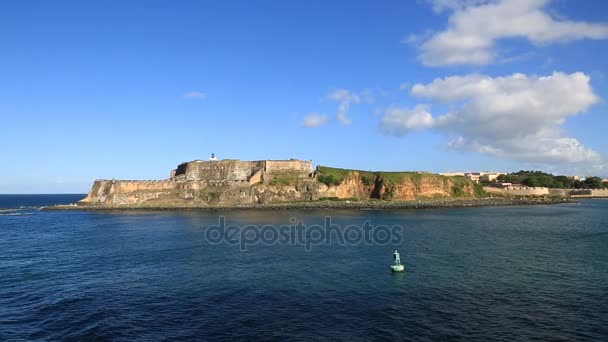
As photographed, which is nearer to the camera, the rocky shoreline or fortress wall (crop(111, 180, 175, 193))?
the rocky shoreline

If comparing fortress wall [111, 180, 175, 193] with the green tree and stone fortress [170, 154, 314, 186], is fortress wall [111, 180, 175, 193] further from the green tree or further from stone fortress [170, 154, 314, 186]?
the green tree

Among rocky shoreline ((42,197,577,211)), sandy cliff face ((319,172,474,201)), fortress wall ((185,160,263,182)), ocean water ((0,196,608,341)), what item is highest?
fortress wall ((185,160,263,182))

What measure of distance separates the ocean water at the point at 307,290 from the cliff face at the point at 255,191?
135 feet

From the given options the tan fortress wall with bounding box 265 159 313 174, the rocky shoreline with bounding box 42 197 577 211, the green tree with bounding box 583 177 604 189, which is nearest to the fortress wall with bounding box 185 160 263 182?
the tan fortress wall with bounding box 265 159 313 174

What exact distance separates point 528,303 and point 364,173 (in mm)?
69531

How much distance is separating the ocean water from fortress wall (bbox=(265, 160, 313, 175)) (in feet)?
157

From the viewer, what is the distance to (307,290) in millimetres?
19281

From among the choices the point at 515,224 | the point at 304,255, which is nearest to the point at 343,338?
the point at 304,255

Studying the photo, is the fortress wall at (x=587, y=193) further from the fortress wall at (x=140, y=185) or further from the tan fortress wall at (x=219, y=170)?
the fortress wall at (x=140, y=185)

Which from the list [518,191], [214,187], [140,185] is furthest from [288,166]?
[518,191]

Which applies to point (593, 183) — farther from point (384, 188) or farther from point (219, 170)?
point (219, 170)

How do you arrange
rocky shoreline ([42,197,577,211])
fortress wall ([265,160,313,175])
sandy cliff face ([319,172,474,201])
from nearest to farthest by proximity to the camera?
rocky shoreline ([42,197,577,211]), sandy cliff face ([319,172,474,201]), fortress wall ([265,160,313,175])

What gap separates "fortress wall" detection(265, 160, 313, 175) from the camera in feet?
271

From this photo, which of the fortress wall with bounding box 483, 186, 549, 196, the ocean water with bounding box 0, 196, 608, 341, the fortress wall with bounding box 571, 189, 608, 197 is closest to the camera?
the ocean water with bounding box 0, 196, 608, 341
